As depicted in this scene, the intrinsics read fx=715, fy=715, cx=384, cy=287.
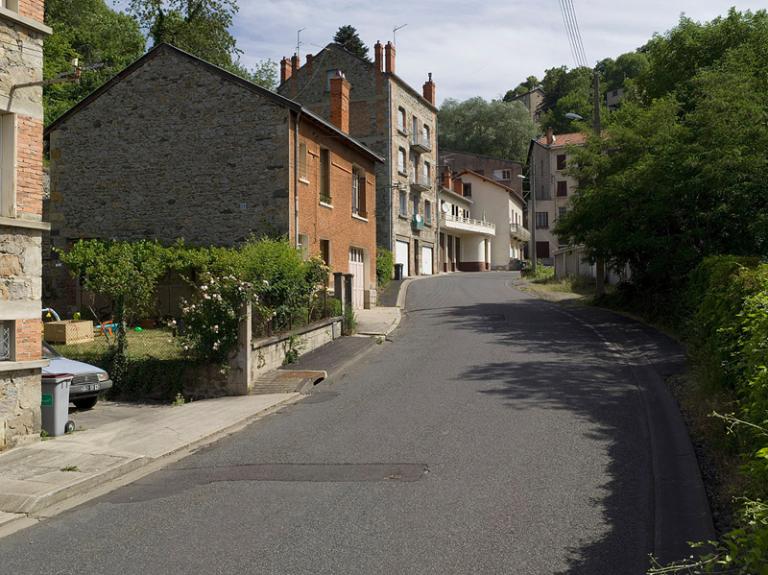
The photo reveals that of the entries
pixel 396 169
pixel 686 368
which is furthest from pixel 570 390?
pixel 396 169

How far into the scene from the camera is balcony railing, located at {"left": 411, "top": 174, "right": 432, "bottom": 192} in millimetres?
43375

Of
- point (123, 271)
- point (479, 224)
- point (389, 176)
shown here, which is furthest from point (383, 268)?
point (479, 224)

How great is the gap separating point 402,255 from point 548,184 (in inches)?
1096

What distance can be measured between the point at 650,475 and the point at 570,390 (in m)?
4.24

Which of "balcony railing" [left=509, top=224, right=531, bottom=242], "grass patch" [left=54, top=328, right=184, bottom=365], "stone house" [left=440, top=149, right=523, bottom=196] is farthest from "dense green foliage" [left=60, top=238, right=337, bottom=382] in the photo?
"stone house" [left=440, top=149, right=523, bottom=196]

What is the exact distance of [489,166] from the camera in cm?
7150

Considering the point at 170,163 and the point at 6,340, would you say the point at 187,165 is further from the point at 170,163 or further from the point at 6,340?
the point at 6,340

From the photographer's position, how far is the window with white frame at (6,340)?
31.0ft

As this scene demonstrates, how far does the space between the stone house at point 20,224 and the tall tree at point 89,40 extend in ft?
98.7

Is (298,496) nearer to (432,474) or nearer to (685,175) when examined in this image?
(432,474)

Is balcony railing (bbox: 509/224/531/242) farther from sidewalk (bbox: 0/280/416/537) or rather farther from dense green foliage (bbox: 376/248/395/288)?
sidewalk (bbox: 0/280/416/537)

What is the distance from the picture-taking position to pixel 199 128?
21922 mm

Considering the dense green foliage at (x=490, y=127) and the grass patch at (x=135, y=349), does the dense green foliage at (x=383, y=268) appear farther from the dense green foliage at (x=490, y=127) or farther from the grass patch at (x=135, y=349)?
the dense green foliage at (x=490, y=127)

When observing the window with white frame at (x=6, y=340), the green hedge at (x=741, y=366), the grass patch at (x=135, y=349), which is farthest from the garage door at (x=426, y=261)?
the window with white frame at (x=6, y=340)
